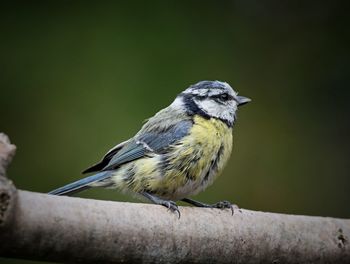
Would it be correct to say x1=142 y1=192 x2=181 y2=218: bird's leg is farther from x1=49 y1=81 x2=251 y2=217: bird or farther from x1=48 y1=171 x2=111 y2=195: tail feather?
x1=48 y1=171 x2=111 y2=195: tail feather

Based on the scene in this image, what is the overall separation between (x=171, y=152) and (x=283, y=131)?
3.97 feet

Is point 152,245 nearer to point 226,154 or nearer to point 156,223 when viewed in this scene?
point 156,223

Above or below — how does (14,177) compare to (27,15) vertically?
below

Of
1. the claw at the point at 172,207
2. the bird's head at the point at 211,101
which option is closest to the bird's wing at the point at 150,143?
the bird's head at the point at 211,101

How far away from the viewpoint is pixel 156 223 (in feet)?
6.93

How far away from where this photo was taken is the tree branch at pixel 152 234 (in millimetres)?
1761

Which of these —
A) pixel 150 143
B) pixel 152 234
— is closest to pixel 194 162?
pixel 150 143

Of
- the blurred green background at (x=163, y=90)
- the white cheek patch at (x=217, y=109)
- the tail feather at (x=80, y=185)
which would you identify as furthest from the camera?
the blurred green background at (x=163, y=90)

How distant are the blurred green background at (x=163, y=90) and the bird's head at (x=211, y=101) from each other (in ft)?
1.56

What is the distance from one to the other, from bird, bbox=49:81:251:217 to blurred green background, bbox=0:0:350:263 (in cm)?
36

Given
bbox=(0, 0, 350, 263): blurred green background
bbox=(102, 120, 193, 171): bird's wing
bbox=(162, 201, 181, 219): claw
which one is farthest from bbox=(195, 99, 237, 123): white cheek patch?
bbox=(162, 201, 181, 219): claw

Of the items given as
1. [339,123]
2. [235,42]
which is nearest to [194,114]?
[235,42]

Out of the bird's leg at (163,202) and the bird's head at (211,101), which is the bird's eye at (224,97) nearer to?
the bird's head at (211,101)

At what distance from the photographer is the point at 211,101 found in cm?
322
